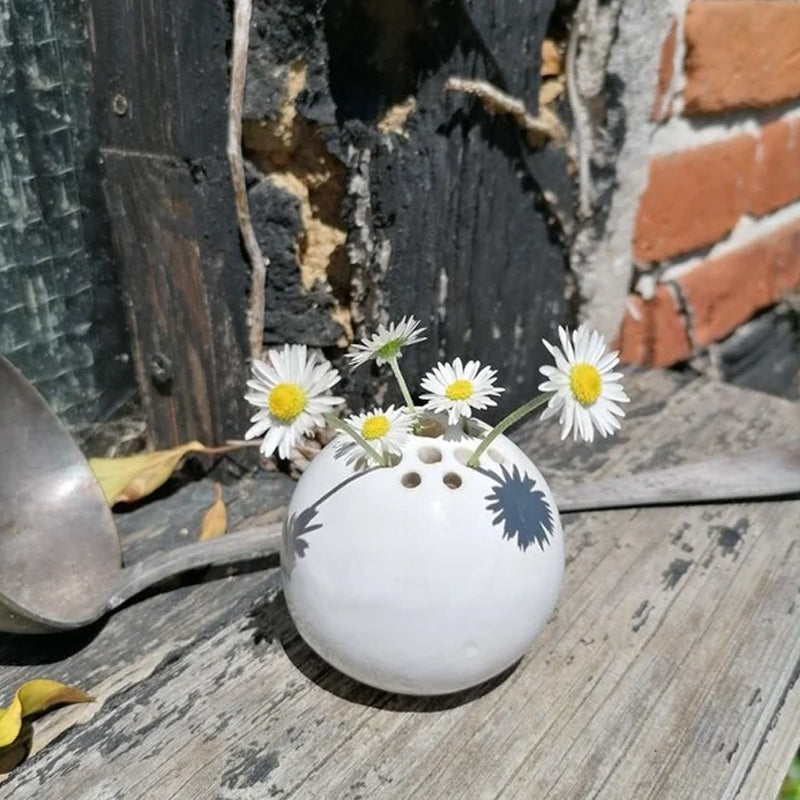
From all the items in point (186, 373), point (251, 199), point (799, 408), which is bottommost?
point (799, 408)

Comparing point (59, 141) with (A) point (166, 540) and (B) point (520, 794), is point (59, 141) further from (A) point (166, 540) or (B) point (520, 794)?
(B) point (520, 794)

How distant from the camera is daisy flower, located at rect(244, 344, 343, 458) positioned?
1.52ft

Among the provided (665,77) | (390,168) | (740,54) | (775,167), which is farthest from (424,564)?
(775,167)

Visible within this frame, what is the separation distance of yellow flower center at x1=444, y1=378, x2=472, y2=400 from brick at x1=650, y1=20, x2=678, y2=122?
1.76 feet

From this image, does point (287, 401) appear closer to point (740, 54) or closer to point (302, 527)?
point (302, 527)

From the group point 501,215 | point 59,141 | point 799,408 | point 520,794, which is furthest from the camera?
point 799,408

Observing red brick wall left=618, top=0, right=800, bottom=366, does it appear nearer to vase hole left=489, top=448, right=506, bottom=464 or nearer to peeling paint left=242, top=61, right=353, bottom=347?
peeling paint left=242, top=61, right=353, bottom=347

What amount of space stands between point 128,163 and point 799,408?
661 millimetres

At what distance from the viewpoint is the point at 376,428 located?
1.52 feet

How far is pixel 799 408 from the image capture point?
910mm

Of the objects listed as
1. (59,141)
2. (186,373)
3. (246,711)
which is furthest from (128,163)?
(246,711)

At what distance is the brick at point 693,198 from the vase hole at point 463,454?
53 cm

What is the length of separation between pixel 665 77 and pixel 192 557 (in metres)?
0.63

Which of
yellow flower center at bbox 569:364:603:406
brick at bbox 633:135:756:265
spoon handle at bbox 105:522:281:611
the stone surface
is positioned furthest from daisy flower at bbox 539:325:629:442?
the stone surface
